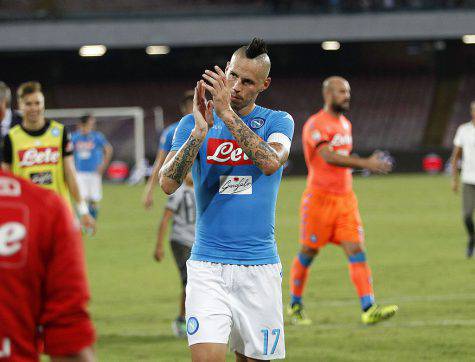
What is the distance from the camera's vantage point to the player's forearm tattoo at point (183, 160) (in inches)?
189

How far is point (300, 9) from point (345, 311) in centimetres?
2850

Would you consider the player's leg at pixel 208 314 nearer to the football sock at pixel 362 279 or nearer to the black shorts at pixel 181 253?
the black shorts at pixel 181 253

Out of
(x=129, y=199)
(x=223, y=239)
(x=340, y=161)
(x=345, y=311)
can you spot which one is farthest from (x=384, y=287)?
(x=129, y=199)

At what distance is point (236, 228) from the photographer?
5.07 metres

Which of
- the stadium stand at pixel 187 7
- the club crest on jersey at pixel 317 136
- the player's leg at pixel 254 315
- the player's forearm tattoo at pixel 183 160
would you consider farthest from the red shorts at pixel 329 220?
the stadium stand at pixel 187 7

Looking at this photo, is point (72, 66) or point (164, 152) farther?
point (72, 66)

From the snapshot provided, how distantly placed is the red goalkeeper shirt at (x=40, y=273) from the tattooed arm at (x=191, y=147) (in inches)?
84.8

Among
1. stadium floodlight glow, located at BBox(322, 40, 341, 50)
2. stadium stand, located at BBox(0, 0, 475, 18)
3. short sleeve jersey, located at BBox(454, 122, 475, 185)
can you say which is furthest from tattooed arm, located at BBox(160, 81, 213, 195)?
stadium floodlight glow, located at BBox(322, 40, 341, 50)

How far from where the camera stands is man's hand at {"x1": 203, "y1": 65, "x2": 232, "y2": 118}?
4566mm

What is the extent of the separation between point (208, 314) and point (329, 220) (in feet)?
15.4

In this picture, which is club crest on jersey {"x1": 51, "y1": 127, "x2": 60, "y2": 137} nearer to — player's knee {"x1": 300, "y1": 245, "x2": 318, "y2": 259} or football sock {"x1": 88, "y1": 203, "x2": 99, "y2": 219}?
player's knee {"x1": 300, "y1": 245, "x2": 318, "y2": 259}

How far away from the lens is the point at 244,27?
120ft

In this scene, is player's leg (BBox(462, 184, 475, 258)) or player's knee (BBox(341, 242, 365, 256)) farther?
player's leg (BBox(462, 184, 475, 258))

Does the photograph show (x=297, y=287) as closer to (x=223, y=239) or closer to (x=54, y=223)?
(x=223, y=239)
